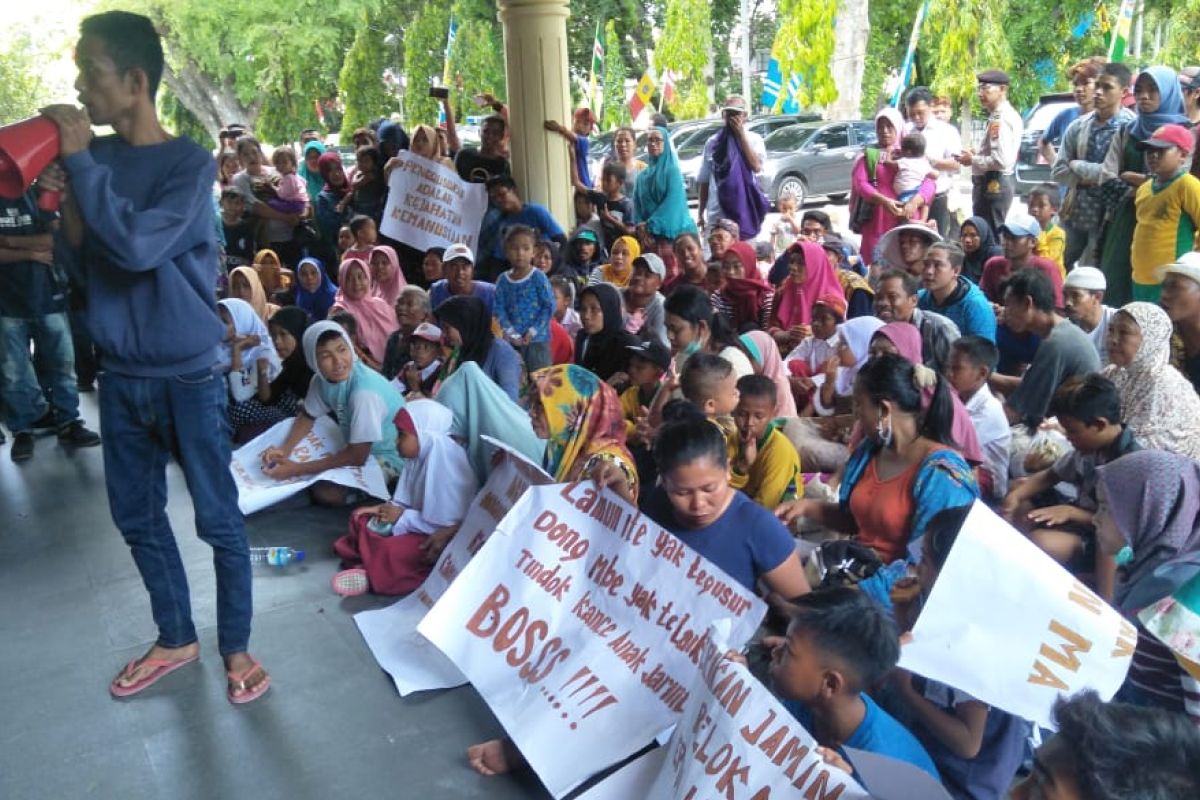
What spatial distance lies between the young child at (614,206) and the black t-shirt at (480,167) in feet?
2.72

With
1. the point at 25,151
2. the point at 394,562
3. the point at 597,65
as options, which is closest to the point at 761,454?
the point at 394,562

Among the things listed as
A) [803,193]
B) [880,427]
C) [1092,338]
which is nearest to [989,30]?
[803,193]

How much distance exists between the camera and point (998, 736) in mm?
2510

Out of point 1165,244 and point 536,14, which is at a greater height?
point 536,14

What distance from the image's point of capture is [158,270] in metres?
2.93

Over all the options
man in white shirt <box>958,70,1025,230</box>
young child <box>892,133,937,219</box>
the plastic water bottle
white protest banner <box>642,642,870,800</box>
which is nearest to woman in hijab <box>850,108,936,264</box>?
young child <box>892,133,937,219</box>

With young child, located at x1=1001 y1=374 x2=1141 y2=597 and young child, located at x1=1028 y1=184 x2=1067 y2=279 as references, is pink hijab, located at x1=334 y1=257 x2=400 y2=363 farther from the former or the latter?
young child, located at x1=1001 y1=374 x2=1141 y2=597

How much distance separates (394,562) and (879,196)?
5140 mm

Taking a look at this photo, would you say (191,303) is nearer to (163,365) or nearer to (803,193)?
(163,365)

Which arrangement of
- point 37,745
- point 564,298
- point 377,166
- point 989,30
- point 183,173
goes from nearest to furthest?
point 183,173, point 37,745, point 564,298, point 377,166, point 989,30

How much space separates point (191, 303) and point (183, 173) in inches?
14.4

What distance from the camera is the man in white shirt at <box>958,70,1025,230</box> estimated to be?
7.74 meters

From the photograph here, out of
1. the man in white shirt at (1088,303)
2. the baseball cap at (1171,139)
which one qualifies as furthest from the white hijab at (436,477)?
the baseball cap at (1171,139)

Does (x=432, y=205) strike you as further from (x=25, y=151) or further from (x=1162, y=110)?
(x=25, y=151)
